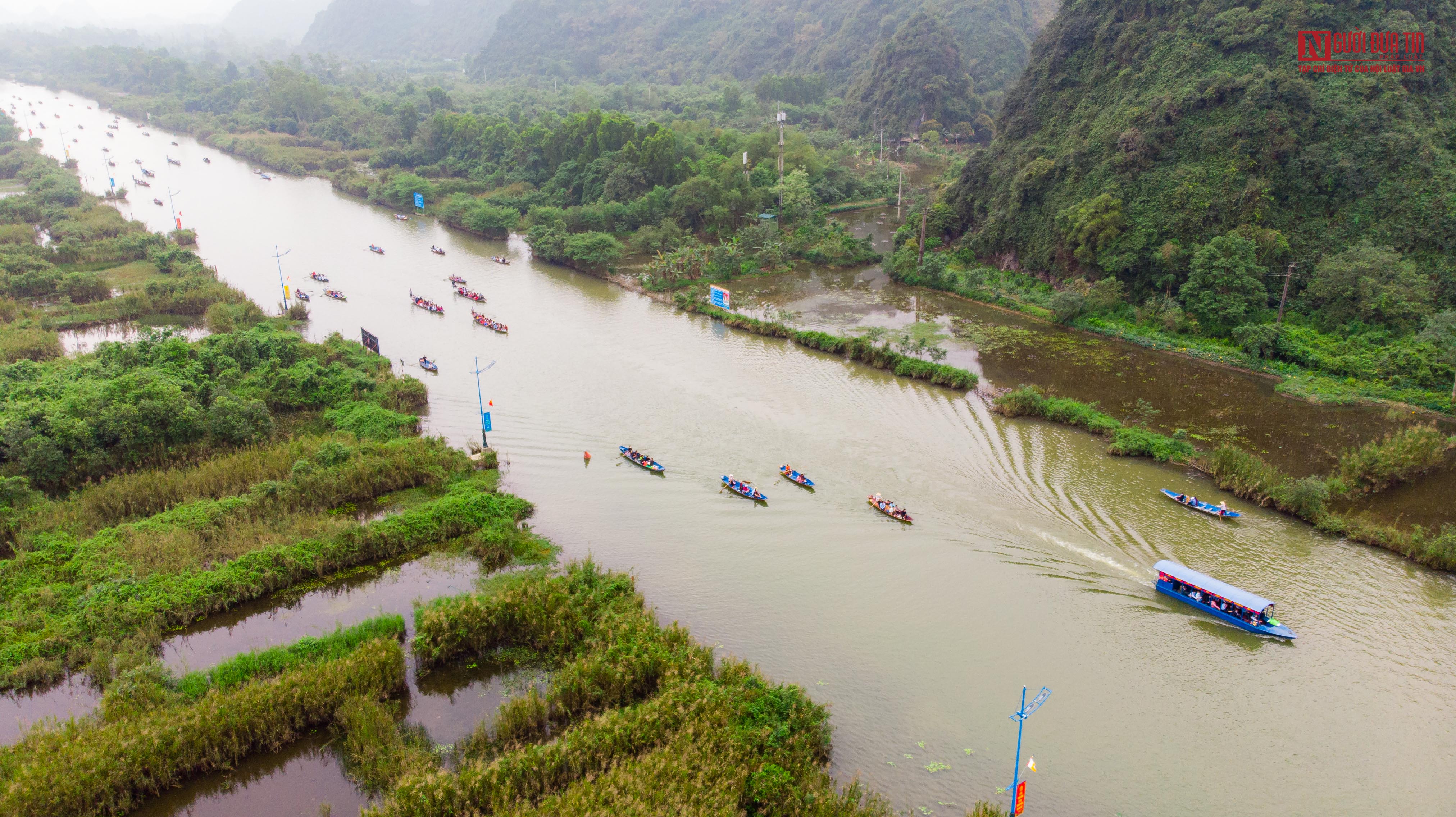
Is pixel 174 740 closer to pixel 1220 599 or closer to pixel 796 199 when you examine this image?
pixel 1220 599

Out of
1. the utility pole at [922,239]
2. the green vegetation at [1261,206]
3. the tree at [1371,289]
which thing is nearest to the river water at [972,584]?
the green vegetation at [1261,206]

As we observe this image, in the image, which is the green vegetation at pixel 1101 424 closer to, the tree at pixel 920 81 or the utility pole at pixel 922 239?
the utility pole at pixel 922 239

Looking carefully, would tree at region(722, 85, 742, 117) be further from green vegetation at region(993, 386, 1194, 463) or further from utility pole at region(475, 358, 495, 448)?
green vegetation at region(993, 386, 1194, 463)

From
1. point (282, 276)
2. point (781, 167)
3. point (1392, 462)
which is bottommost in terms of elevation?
point (1392, 462)

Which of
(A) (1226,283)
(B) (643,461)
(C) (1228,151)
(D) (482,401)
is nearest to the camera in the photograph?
(B) (643,461)

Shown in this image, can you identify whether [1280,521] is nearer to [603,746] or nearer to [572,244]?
[603,746]

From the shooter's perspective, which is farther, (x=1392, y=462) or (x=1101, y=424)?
(x=1101, y=424)

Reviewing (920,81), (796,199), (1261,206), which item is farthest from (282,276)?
(920,81)
